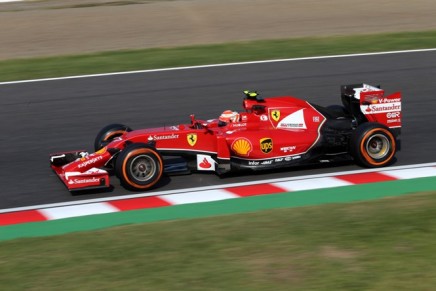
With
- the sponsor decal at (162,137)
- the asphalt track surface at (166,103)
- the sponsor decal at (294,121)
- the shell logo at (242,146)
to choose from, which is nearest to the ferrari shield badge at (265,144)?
the shell logo at (242,146)

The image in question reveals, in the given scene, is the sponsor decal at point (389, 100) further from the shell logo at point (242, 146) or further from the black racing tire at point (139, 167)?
the black racing tire at point (139, 167)

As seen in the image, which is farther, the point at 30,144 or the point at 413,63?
the point at 413,63

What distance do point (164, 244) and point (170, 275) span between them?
79 centimetres

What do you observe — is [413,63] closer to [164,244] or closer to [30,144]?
[30,144]

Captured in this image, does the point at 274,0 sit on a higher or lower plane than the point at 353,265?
higher

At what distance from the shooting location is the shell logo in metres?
10.4

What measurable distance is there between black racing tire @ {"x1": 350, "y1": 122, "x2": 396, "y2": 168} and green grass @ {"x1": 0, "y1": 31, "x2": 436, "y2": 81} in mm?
7547

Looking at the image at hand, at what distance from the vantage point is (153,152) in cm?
992

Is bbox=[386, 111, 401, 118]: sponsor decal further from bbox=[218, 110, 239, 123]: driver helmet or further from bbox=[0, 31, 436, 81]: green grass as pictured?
bbox=[0, 31, 436, 81]: green grass

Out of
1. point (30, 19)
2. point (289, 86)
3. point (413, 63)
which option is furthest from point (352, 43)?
point (30, 19)

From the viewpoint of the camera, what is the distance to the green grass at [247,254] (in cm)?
668

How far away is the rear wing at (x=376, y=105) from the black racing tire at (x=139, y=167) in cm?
284

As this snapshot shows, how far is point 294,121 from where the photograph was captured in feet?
34.8

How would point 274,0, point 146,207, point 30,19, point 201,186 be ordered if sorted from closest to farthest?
point 146,207 < point 201,186 < point 30,19 < point 274,0
